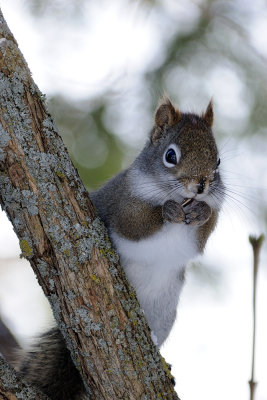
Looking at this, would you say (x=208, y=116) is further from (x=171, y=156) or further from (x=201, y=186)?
(x=201, y=186)

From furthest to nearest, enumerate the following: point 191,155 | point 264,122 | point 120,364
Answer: point 264,122 < point 191,155 < point 120,364

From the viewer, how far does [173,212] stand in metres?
2.85

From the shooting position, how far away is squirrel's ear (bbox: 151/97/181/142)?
10.4 feet

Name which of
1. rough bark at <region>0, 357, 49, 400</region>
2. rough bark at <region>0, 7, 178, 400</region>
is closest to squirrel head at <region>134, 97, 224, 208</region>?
rough bark at <region>0, 7, 178, 400</region>

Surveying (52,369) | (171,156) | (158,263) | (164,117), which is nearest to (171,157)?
(171,156)

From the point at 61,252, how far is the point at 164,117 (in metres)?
1.24

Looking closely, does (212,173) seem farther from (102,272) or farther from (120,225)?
(102,272)

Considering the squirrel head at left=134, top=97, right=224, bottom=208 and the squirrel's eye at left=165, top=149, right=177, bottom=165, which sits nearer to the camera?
the squirrel head at left=134, top=97, right=224, bottom=208

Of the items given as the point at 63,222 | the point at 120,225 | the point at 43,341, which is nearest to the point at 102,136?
the point at 120,225

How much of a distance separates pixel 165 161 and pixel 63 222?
846mm

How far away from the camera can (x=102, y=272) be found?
7.68ft

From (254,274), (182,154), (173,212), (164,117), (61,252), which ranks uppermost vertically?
(164,117)

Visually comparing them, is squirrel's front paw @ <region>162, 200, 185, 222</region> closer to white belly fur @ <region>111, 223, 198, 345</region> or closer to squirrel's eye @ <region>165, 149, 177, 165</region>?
white belly fur @ <region>111, 223, 198, 345</region>

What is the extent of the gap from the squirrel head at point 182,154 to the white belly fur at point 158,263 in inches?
8.3
